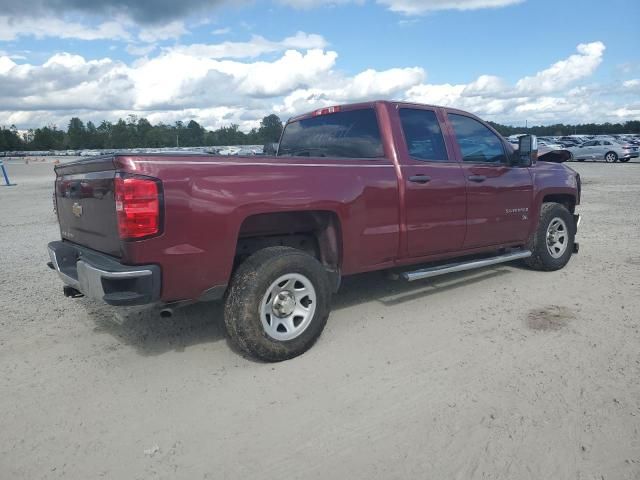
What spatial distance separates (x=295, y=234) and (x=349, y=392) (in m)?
1.48

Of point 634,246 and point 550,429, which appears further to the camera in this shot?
point 634,246

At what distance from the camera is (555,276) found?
5.70 metres

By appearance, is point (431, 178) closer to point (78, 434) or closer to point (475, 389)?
point (475, 389)

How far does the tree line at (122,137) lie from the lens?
4270 inches

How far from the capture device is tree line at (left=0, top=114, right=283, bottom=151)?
356 feet

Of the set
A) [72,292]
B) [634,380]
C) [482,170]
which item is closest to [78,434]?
[72,292]

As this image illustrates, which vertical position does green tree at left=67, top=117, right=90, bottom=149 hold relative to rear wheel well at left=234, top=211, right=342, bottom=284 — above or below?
above

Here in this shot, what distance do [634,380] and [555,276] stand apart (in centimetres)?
269

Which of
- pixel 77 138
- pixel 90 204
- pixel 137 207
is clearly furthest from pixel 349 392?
pixel 77 138

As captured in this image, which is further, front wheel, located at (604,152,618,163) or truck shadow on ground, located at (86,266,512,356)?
front wheel, located at (604,152,618,163)

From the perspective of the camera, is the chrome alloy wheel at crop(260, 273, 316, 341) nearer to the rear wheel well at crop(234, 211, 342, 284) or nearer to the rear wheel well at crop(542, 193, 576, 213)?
the rear wheel well at crop(234, 211, 342, 284)

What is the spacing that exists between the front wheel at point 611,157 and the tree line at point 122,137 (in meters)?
75.6

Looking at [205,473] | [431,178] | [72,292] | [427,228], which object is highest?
[431,178]

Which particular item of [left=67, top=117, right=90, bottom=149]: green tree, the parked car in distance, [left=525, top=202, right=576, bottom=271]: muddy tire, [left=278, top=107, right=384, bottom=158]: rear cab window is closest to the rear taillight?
[left=278, top=107, right=384, bottom=158]: rear cab window
